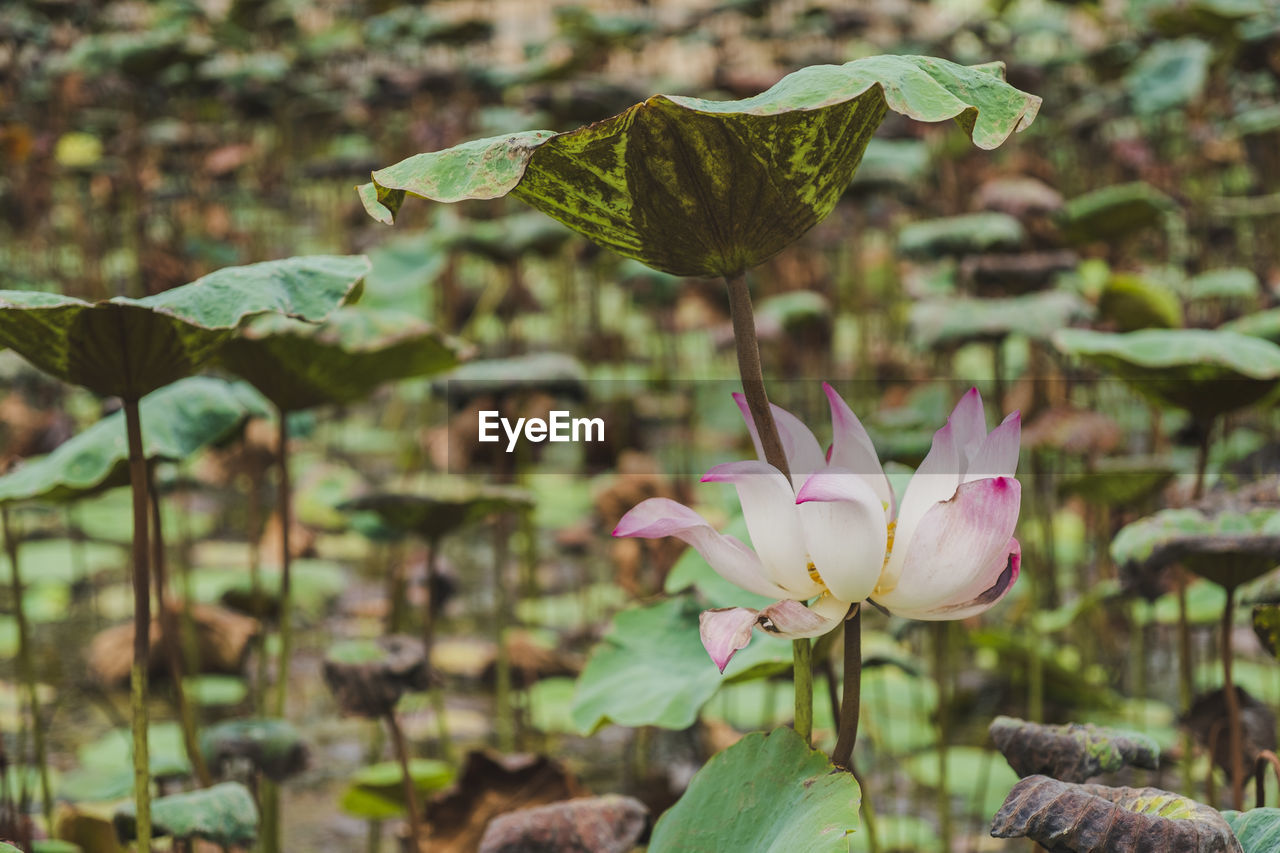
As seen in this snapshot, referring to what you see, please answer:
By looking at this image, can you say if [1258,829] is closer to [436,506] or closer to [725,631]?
[725,631]

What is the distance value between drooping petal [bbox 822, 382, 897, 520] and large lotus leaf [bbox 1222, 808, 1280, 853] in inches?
11.1

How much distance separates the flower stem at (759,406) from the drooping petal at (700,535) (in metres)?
0.07

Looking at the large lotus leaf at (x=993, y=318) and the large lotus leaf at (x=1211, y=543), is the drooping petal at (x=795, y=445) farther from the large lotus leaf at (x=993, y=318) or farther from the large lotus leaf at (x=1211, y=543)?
the large lotus leaf at (x=993, y=318)

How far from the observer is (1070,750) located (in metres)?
0.81

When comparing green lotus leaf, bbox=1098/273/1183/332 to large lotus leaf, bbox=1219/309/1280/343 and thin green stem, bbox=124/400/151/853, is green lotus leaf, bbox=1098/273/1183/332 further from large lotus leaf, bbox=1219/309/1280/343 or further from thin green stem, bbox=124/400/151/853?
thin green stem, bbox=124/400/151/853

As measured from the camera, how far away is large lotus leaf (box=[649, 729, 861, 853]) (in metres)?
0.64

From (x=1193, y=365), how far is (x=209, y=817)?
996mm

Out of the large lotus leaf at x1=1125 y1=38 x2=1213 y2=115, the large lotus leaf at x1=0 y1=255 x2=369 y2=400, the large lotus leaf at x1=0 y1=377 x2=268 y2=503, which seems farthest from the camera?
the large lotus leaf at x1=1125 y1=38 x2=1213 y2=115

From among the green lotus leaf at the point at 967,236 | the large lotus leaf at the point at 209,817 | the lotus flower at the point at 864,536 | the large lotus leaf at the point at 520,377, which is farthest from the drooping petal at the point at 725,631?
the green lotus leaf at the point at 967,236

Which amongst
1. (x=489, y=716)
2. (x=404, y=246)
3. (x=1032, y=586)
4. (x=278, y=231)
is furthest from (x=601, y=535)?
(x=278, y=231)

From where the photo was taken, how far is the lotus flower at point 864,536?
2.02ft

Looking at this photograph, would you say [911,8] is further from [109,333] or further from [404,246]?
[109,333]

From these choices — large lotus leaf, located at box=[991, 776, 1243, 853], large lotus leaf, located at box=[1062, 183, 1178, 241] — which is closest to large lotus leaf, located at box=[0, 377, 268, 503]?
large lotus leaf, located at box=[991, 776, 1243, 853]

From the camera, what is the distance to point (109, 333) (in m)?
0.84
